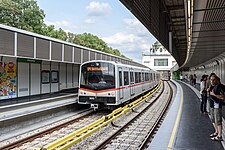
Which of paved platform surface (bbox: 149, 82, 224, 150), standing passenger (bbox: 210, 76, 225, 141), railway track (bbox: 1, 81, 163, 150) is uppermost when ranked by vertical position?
standing passenger (bbox: 210, 76, 225, 141)

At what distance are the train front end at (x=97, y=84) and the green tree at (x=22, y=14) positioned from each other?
819 inches

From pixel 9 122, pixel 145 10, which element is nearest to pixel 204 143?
pixel 145 10

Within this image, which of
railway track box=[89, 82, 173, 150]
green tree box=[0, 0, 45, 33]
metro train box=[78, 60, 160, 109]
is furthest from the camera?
green tree box=[0, 0, 45, 33]

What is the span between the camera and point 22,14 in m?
31.4

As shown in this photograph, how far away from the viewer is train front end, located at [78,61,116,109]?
11.5 meters

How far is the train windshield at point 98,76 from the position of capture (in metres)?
11.6

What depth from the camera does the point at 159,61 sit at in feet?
271

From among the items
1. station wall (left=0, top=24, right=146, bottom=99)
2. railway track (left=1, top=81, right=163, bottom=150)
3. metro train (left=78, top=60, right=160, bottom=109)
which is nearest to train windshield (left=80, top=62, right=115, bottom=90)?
metro train (left=78, top=60, right=160, bottom=109)

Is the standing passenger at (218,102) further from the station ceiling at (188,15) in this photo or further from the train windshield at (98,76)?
the train windshield at (98,76)

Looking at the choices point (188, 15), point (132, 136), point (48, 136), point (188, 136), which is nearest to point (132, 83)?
point (132, 136)

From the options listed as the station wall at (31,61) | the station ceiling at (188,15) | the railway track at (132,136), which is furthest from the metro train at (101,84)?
the station wall at (31,61)

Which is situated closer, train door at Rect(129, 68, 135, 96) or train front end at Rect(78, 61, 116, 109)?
train front end at Rect(78, 61, 116, 109)

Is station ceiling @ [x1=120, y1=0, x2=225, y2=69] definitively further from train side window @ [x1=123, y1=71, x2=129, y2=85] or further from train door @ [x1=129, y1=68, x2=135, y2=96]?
train door @ [x1=129, y1=68, x2=135, y2=96]

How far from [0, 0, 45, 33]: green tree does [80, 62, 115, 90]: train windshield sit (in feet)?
68.0
